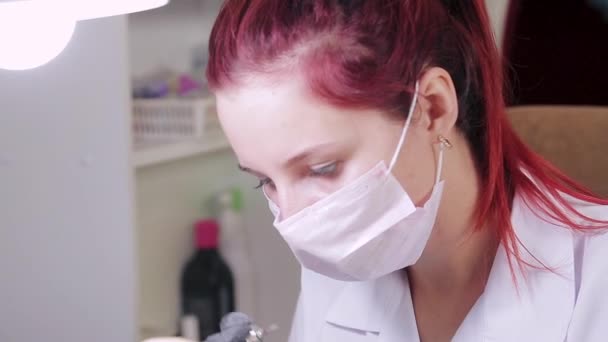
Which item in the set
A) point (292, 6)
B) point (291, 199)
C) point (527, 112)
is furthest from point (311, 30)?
point (527, 112)

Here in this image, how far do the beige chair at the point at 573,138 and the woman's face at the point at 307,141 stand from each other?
363 millimetres

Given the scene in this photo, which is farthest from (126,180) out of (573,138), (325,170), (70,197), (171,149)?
(573,138)

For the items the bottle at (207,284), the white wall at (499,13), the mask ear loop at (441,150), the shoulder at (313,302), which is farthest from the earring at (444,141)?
the white wall at (499,13)

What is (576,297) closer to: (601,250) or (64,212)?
(601,250)

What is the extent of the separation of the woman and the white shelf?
0.43 metres

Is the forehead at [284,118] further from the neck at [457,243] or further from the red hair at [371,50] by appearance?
the neck at [457,243]

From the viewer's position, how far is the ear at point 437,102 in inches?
30.4

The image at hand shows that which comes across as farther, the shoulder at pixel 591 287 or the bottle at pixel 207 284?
the bottle at pixel 207 284

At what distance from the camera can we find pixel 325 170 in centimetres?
77

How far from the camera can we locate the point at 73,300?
1.03m

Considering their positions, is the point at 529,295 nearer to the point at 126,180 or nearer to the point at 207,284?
the point at 126,180

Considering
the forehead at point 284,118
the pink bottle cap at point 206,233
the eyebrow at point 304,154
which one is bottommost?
the pink bottle cap at point 206,233

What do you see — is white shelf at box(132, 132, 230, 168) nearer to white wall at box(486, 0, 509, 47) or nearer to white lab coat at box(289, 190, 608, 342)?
white lab coat at box(289, 190, 608, 342)

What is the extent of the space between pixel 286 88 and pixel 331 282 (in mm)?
356
